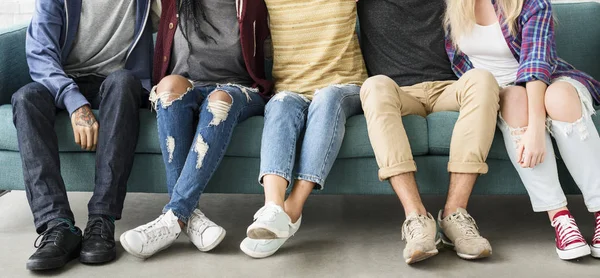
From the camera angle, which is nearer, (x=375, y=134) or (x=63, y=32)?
(x=375, y=134)

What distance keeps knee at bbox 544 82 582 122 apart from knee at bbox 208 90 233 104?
997mm

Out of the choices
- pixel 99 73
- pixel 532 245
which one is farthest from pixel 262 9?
pixel 532 245

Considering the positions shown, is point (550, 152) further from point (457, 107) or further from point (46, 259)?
point (46, 259)

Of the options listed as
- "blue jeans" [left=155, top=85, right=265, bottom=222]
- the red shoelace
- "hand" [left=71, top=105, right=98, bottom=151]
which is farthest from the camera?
"hand" [left=71, top=105, right=98, bottom=151]

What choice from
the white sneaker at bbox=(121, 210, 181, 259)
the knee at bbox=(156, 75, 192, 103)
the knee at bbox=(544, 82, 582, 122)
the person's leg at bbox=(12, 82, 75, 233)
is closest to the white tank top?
the knee at bbox=(544, 82, 582, 122)

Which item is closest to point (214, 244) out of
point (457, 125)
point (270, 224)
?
point (270, 224)

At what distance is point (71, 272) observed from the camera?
2084mm

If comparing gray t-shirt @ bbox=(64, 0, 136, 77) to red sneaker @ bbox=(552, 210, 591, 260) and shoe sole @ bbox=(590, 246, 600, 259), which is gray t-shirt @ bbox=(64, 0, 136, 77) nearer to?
red sneaker @ bbox=(552, 210, 591, 260)

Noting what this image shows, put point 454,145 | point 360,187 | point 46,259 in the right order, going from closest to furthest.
A: point 46,259
point 454,145
point 360,187

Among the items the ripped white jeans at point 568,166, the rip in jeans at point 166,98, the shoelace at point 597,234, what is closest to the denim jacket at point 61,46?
the rip in jeans at point 166,98

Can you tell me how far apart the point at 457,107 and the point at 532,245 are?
50 cm

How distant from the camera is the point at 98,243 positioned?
215 centimetres

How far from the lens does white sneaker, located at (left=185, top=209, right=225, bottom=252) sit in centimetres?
218

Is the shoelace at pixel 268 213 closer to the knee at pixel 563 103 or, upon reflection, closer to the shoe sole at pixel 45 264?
the shoe sole at pixel 45 264
